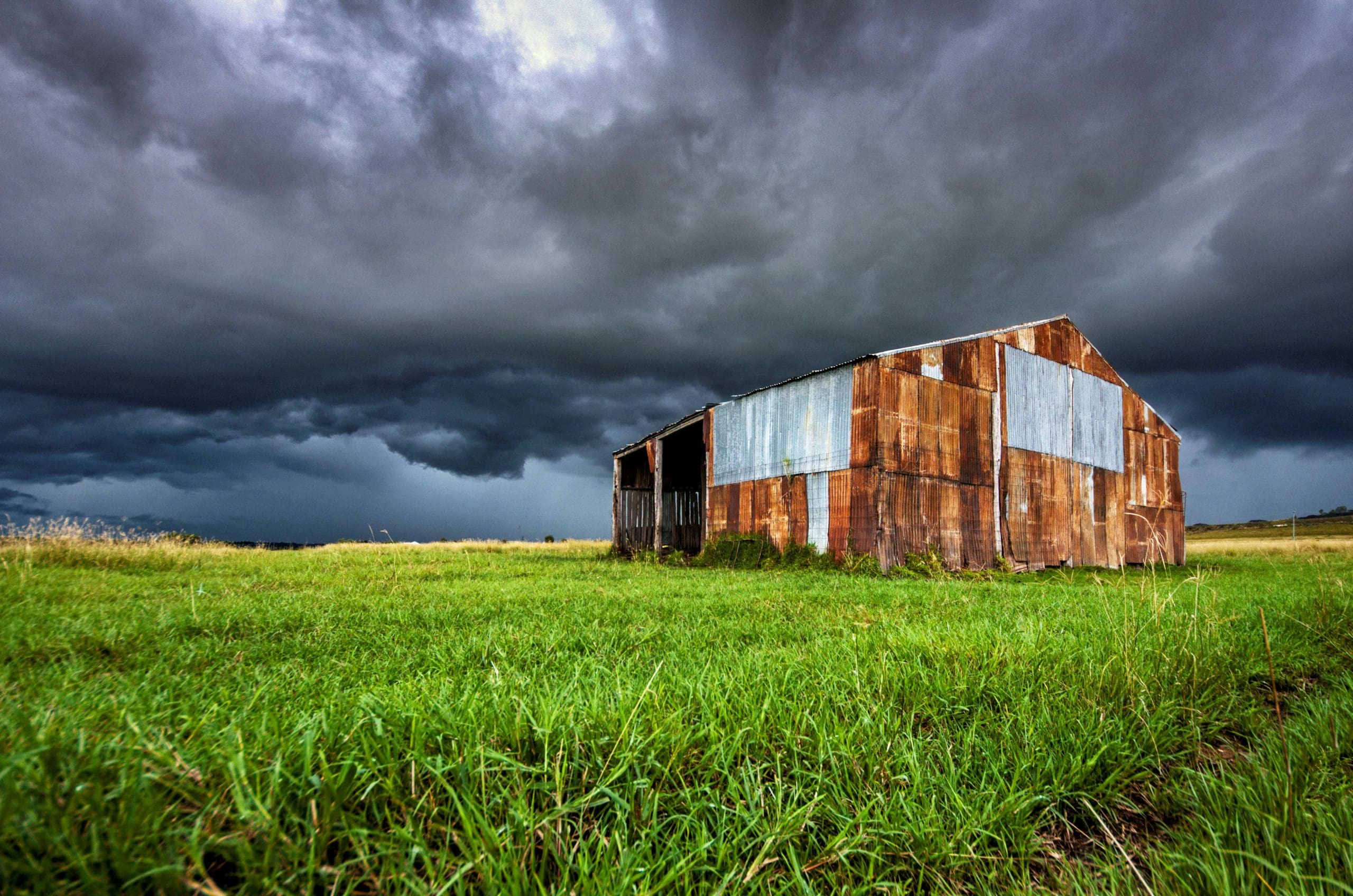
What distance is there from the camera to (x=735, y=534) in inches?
701

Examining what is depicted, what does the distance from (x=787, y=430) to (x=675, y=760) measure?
48.3 ft

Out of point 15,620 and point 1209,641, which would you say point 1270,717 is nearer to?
point 1209,641

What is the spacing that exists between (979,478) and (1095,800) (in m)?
14.4

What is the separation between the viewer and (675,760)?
2.31m

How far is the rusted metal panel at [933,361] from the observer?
49.6 ft

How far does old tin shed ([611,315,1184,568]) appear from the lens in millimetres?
14508

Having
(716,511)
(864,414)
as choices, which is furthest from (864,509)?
(716,511)

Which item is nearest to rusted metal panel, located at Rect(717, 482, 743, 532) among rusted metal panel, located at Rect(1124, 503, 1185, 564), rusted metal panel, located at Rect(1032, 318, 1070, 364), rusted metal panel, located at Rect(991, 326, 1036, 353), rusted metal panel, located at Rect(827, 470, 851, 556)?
rusted metal panel, located at Rect(827, 470, 851, 556)

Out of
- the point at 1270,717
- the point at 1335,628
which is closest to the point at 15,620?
the point at 1270,717

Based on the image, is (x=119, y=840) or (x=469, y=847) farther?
(x=469, y=847)

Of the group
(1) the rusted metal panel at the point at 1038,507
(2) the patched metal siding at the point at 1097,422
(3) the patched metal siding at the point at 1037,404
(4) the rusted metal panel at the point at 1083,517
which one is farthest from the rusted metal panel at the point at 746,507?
(2) the patched metal siding at the point at 1097,422

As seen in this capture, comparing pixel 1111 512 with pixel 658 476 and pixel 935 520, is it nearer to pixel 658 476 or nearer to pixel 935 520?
pixel 935 520

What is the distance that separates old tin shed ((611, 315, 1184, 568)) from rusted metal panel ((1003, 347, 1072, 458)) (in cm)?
4

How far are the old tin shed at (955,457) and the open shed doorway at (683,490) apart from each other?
613 millimetres
